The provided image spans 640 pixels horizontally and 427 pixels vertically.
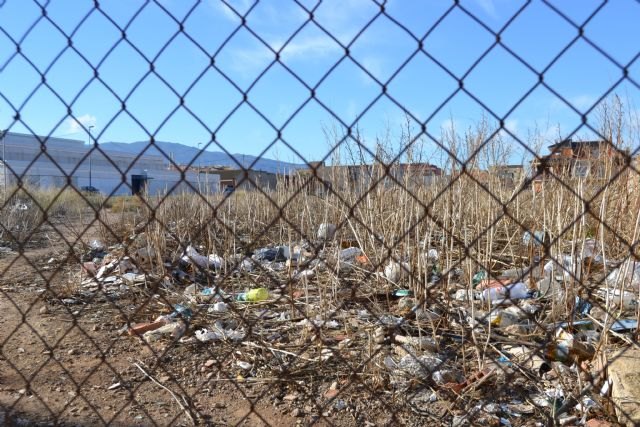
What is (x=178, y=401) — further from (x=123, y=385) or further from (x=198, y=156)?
(x=198, y=156)

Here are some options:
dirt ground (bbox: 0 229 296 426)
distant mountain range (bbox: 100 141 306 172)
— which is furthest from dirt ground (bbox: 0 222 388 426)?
distant mountain range (bbox: 100 141 306 172)

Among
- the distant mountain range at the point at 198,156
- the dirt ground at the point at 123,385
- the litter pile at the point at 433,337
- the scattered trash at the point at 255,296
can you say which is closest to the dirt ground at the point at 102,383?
the dirt ground at the point at 123,385

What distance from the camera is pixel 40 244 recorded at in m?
8.54

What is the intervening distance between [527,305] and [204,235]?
3.72 m

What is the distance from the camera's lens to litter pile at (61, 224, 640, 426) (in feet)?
7.38

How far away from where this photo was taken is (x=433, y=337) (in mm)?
2840

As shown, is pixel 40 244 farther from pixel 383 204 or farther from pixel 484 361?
pixel 484 361

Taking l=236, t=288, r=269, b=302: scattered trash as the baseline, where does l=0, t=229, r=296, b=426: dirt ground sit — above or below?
below

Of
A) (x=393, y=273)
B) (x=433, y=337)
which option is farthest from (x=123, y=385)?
(x=393, y=273)

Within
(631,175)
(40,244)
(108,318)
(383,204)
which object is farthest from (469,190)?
(40,244)

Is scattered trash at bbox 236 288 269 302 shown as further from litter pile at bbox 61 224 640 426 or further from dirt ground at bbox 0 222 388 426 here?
dirt ground at bbox 0 222 388 426

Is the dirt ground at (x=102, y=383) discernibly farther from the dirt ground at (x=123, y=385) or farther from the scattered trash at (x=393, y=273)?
the scattered trash at (x=393, y=273)

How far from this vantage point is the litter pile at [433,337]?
2248 mm

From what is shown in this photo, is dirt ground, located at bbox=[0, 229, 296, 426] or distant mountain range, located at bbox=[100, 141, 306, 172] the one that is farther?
dirt ground, located at bbox=[0, 229, 296, 426]
